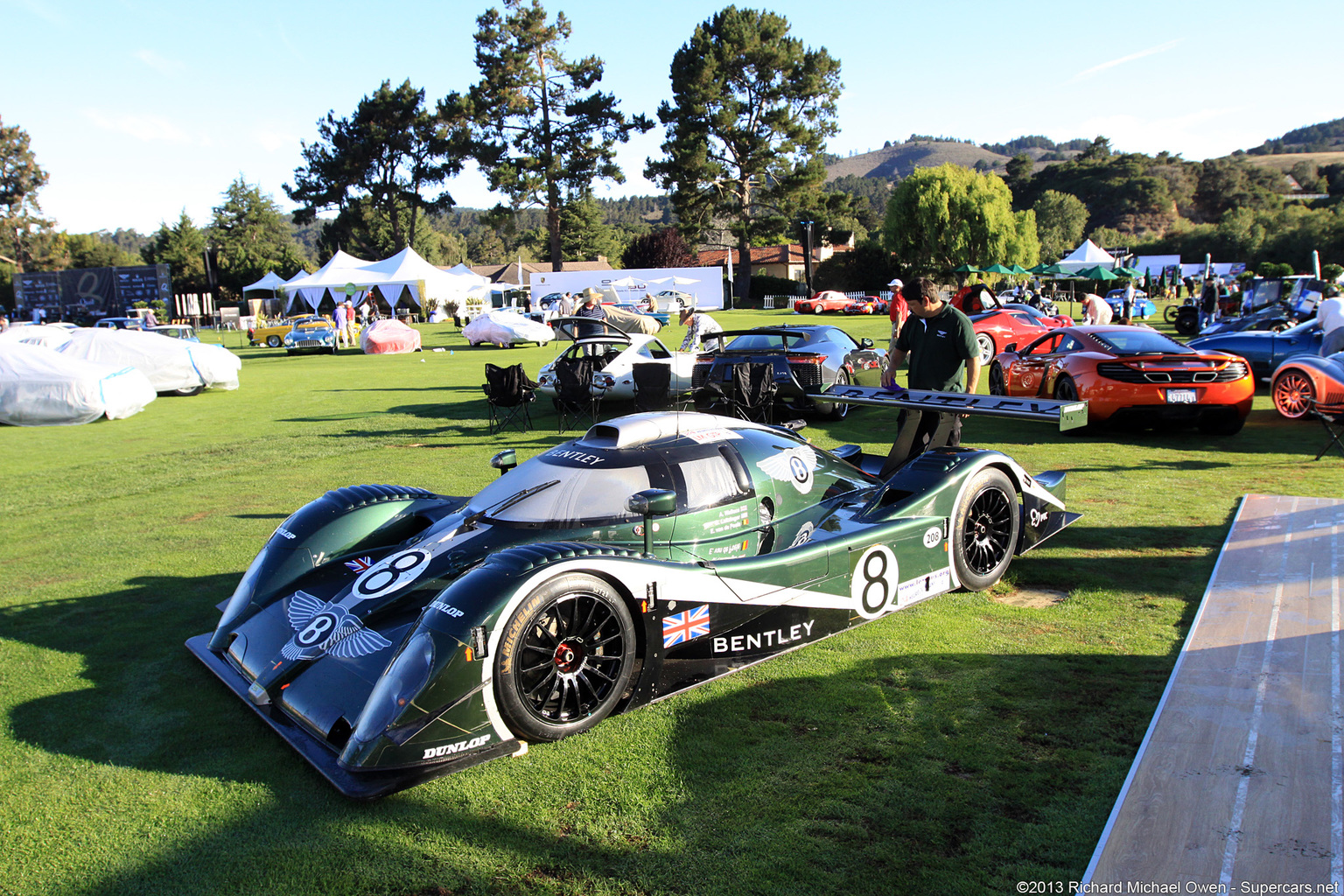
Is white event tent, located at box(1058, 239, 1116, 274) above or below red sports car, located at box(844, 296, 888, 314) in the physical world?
above

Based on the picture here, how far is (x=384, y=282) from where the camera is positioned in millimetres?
44062

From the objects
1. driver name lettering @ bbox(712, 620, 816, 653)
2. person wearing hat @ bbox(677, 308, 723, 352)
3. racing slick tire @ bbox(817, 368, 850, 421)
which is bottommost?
driver name lettering @ bbox(712, 620, 816, 653)

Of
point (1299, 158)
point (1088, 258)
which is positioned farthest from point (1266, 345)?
point (1299, 158)

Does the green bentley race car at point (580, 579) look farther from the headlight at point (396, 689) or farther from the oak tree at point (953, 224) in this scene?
the oak tree at point (953, 224)

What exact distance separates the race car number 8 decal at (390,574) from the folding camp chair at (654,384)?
7566 millimetres

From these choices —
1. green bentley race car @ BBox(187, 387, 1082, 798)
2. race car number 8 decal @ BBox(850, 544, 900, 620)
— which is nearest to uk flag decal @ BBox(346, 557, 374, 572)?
green bentley race car @ BBox(187, 387, 1082, 798)

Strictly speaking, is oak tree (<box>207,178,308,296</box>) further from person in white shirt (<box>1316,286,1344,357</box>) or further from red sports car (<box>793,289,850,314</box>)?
person in white shirt (<box>1316,286,1344,357</box>)

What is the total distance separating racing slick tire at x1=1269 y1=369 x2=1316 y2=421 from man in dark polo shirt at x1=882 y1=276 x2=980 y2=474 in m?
5.91

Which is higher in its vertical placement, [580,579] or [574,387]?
[574,387]

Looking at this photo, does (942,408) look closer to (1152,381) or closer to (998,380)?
(1152,381)

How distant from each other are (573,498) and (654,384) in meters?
7.64

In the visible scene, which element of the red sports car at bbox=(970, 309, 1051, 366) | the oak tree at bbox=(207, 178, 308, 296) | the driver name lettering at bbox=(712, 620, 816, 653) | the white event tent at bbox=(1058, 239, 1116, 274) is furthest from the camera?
the oak tree at bbox=(207, 178, 308, 296)

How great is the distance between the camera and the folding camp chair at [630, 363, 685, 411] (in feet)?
38.9

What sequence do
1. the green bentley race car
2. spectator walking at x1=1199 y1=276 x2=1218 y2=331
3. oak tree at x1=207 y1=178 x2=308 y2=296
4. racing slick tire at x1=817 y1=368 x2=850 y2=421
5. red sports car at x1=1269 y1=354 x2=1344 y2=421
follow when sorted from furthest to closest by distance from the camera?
oak tree at x1=207 y1=178 x2=308 y2=296 → spectator walking at x1=1199 y1=276 x2=1218 y2=331 → racing slick tire at x1=817 y1=368 x2=850 y2=421 → red sports car at x1=1269 y1=354 x2=1344 y2=421 → the green bentley race car
